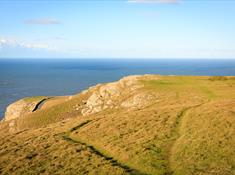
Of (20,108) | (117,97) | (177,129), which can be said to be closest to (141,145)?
(177,129)

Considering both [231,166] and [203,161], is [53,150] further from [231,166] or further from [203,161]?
[231,166]

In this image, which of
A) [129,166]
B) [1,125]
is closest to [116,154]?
[129,166]

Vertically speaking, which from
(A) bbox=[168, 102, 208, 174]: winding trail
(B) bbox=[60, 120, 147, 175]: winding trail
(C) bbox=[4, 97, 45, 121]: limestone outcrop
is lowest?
(C) bbox=[4, 97, 45, 121]: limestone outcrop

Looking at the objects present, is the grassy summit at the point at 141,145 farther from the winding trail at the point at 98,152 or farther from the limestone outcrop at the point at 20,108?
the limestone outcrop at the point at 20,108

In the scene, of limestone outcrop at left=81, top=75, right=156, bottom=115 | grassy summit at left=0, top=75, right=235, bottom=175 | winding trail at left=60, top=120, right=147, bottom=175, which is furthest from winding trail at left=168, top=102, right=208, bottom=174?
limestone outcrop at left=81, top=75, right=156, bottom=115

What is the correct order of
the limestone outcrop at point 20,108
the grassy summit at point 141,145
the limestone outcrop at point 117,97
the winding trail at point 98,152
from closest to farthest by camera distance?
the winding trail at point 98,152
the grassy summit at point 141,145
the limestone outcrop at point 117,97
the limestone outcrop at point 20,108

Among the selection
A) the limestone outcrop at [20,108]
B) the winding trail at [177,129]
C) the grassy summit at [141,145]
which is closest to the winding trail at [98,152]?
the grassy summit at [141,145]

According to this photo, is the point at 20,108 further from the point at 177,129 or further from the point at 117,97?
the point at 177,129

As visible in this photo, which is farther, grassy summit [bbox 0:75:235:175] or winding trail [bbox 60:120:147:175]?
grassy summit [bbox 0:75:235:175]

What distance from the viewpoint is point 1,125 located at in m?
90.3

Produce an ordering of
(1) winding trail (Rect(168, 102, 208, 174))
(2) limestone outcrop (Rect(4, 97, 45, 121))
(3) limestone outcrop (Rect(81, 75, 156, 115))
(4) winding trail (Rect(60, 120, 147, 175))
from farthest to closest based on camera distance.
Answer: (2) limestone outcrop (Rect(4, 97, 45, 121)) < (3) limestone outcrop (Rect(81, 75, 156, 115)) < (1) winding trail (Rect(168, 102, 208, 174)) < (4) winding trail (Rect(60, 120, 147, 175))

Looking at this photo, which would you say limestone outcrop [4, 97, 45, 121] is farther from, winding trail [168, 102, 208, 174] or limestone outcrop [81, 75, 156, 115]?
winding trail [168, 102, 208, 174]

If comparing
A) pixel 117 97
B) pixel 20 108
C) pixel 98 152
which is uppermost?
pixel 117 97

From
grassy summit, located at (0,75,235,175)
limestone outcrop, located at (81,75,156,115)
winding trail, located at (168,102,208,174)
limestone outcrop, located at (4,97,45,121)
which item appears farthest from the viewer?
limestone outcrop, located at (4,97,45,121)
